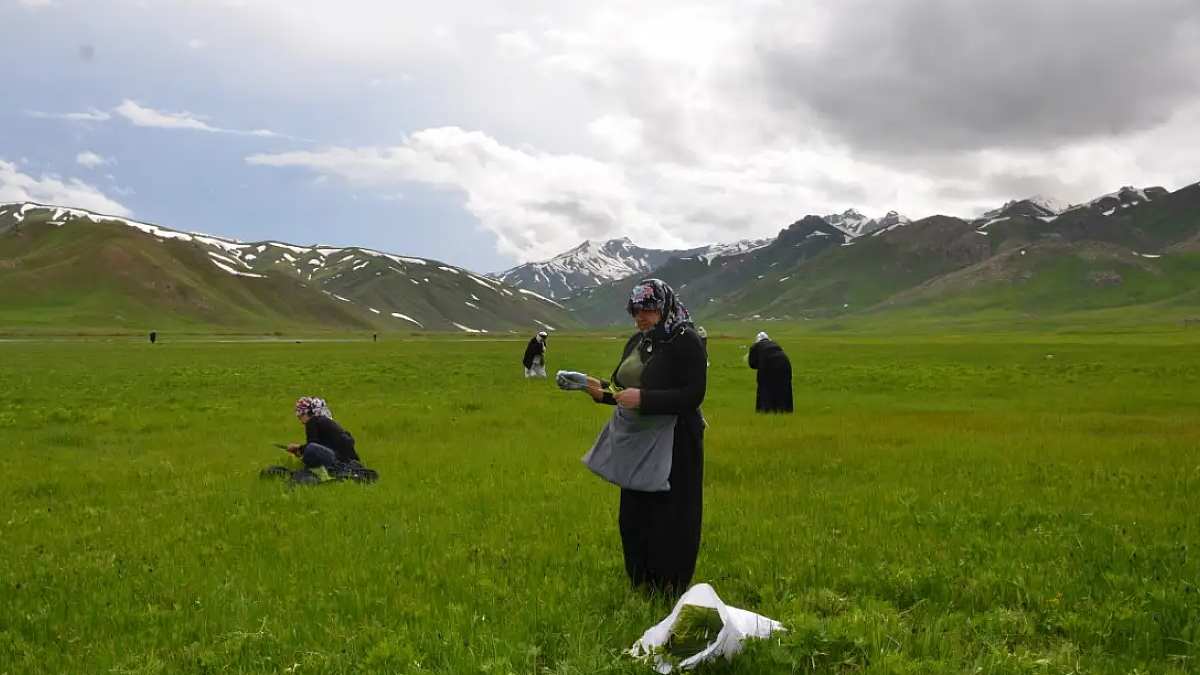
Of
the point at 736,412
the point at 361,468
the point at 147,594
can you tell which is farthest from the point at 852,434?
the point at 147,594

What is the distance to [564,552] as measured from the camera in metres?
9.14

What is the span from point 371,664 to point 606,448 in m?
2.81

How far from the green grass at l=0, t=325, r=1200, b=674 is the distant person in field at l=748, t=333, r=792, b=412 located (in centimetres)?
305

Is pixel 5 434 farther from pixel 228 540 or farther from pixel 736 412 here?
pixel 736 412

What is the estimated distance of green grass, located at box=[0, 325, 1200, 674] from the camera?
629 cm

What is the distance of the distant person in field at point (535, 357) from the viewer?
38.1 meters

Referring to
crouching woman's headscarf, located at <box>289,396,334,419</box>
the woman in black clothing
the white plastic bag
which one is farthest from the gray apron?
crouching woman's headscarf, located at <box>289,396,334,419</box>

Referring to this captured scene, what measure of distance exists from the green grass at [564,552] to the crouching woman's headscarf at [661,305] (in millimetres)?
2679

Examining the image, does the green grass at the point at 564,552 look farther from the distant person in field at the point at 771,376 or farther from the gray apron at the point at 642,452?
the distant person in field at the point at 771,376

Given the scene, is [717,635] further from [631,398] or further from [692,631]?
[631,398]

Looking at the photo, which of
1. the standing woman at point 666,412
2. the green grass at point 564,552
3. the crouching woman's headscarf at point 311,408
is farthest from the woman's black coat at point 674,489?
the crouching woman's headscarf at point 311,408

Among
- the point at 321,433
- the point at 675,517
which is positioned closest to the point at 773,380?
the point at 321,433

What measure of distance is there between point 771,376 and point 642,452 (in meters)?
17.6

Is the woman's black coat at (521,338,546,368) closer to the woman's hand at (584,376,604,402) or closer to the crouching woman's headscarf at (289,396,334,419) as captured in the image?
the crouching woman's headscarf at (289,396,334,419)
